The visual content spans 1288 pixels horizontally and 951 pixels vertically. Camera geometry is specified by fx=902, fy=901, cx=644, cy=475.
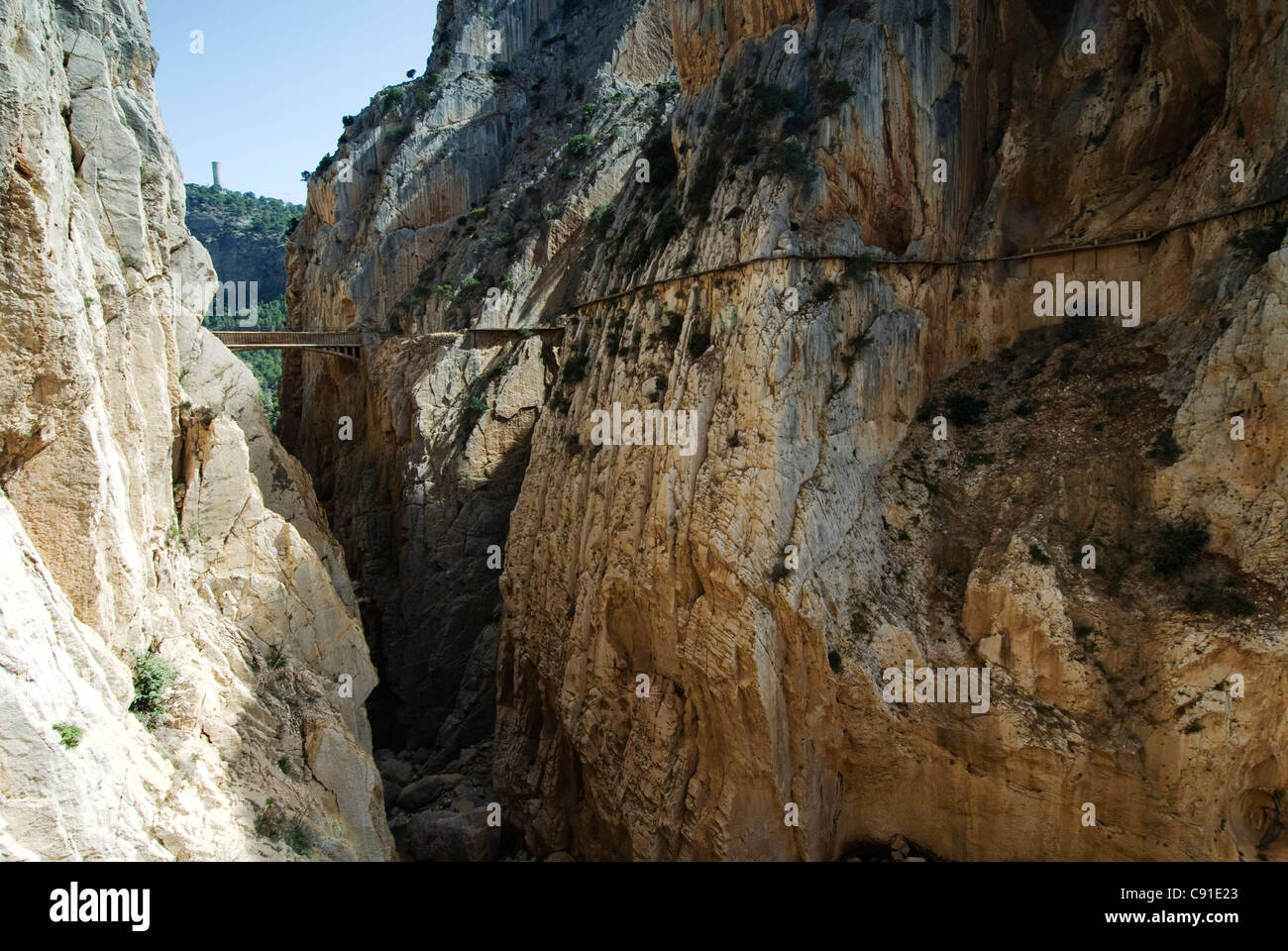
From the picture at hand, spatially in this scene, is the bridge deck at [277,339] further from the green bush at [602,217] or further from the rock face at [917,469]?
the rock face at [917,469]

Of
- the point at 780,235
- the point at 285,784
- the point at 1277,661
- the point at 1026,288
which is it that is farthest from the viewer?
the point at 1026,288

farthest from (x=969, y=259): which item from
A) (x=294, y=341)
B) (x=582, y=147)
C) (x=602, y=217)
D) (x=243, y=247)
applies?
(x=243, y=247)

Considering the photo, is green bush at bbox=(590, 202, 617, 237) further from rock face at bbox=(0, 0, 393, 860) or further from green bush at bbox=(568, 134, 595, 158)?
rock face at bbox=(0, 0, 393, 860)

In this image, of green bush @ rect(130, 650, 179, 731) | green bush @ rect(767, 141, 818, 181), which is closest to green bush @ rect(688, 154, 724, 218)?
green bush @ rect(767, 141, 818, 181)

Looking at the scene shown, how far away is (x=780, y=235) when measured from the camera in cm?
2519

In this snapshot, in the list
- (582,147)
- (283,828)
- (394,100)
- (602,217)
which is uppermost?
(394,100)

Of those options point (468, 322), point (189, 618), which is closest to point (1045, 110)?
point (468, 322)

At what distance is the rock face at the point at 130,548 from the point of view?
10766mm

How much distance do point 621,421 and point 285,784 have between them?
49.2 ft

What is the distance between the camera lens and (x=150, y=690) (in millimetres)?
13695

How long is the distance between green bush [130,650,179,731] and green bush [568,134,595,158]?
1388 inches

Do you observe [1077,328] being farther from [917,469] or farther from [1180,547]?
[1180,547]

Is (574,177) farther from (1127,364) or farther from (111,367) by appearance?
(111,367)

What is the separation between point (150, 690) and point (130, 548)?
7.30 feet
